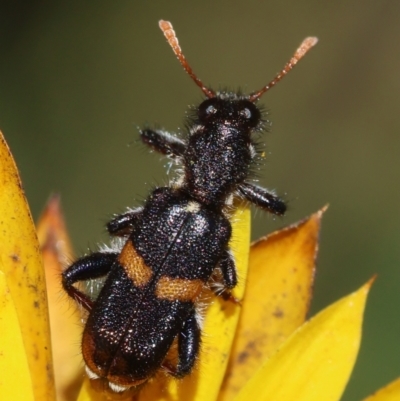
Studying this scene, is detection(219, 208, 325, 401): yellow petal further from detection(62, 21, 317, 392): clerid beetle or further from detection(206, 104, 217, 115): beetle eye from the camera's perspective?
detection(206, 104, 217, 115): beetle eye

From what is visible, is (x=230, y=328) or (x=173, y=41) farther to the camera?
(x=173, y=41)

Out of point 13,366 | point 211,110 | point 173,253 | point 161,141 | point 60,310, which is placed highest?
point 211,110

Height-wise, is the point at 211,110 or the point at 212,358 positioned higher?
the point at 211,110

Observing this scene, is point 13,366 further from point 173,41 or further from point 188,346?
point 173,41

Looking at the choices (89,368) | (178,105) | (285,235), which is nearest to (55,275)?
(89,368)

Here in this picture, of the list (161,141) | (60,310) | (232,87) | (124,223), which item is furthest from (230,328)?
(232,87)

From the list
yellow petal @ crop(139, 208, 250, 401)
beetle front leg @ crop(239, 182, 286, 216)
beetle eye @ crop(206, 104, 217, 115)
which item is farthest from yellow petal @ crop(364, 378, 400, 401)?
beetle eye @ crop(206, 104, 217, 115)

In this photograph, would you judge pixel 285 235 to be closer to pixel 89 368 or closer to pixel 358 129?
pixel 89 368
